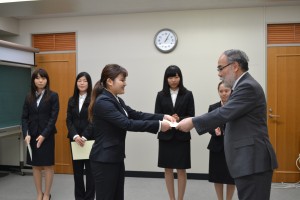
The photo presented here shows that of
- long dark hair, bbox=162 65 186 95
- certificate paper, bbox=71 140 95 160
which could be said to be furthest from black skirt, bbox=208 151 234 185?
certificate paper, bbox=71 140 95 160

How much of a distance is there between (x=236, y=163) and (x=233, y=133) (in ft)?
0.63

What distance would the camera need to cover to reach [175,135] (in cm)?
349

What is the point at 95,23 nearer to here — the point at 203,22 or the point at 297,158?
the point at 203,22

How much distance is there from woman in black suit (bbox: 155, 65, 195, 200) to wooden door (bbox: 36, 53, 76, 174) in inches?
93.2

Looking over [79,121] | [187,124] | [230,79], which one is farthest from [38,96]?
[230,79]

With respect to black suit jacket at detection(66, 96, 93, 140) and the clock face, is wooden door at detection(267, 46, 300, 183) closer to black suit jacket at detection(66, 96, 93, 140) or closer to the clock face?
the clock face

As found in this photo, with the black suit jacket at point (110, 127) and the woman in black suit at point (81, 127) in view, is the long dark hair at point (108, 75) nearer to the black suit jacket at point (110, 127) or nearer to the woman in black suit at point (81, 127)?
the black suit jacket at point (110, 127)

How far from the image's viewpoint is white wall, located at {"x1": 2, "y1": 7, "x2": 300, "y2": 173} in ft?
15.8

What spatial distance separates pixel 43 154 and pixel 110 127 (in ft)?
5.27

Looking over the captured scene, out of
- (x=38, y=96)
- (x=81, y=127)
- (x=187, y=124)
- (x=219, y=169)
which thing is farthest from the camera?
(x=38, y=96)

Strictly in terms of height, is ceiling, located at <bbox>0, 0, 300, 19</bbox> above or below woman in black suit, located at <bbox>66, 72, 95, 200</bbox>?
above

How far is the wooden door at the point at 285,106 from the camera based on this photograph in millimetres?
4750

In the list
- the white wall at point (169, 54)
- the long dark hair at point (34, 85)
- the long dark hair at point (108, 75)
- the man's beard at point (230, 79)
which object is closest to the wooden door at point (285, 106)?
the white wall at point (169, 54)

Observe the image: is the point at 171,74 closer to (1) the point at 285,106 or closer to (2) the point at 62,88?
(1) the point at 285,106
